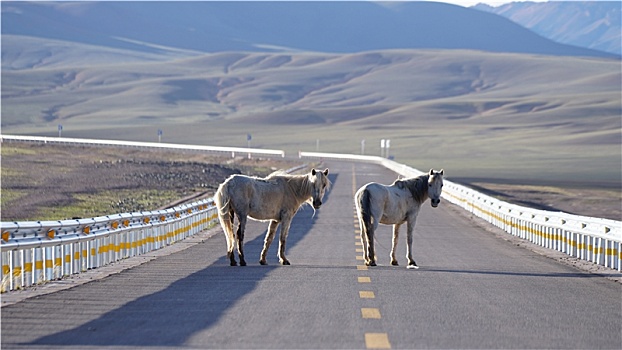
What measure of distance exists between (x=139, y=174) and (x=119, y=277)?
4575cm

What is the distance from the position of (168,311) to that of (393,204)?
7512mm

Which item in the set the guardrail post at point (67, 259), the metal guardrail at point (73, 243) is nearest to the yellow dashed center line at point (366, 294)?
the metal guardrail at point (73, 243)

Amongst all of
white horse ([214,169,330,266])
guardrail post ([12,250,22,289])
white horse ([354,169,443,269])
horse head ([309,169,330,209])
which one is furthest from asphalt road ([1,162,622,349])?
horse head ([309,169,330,209])

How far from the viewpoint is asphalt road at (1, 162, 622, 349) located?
11.9 m

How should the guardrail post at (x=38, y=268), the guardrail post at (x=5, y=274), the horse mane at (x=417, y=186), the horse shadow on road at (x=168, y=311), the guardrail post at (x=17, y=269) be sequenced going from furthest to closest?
the horse mane at (x=417, y=186), the guardrail post at (x=38, y=268), the guardrail post at (x=17, y=269), the guardrail post at (x=5, y=274), the horse shadow on road at (x=168, y=311)

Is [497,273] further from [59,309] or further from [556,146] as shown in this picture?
[556,146]

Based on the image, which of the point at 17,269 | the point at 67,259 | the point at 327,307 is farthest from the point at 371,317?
the point at 67,259

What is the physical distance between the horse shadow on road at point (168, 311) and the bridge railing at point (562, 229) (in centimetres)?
664

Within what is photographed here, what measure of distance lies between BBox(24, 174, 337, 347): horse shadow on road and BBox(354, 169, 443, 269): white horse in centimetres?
157

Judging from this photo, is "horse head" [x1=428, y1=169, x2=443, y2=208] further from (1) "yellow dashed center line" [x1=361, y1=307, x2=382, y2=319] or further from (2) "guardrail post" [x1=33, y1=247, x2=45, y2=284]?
(1) "yellow dashed center line" [x1=361, y1=307, x2=382, y2=319]

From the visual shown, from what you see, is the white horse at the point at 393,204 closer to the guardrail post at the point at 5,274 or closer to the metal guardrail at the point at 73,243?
the metal guardrail at the point at 73,243

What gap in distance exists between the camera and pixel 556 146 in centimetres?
12862

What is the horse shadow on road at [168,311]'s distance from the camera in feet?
38.7

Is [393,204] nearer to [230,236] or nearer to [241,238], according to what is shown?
[241,238]
